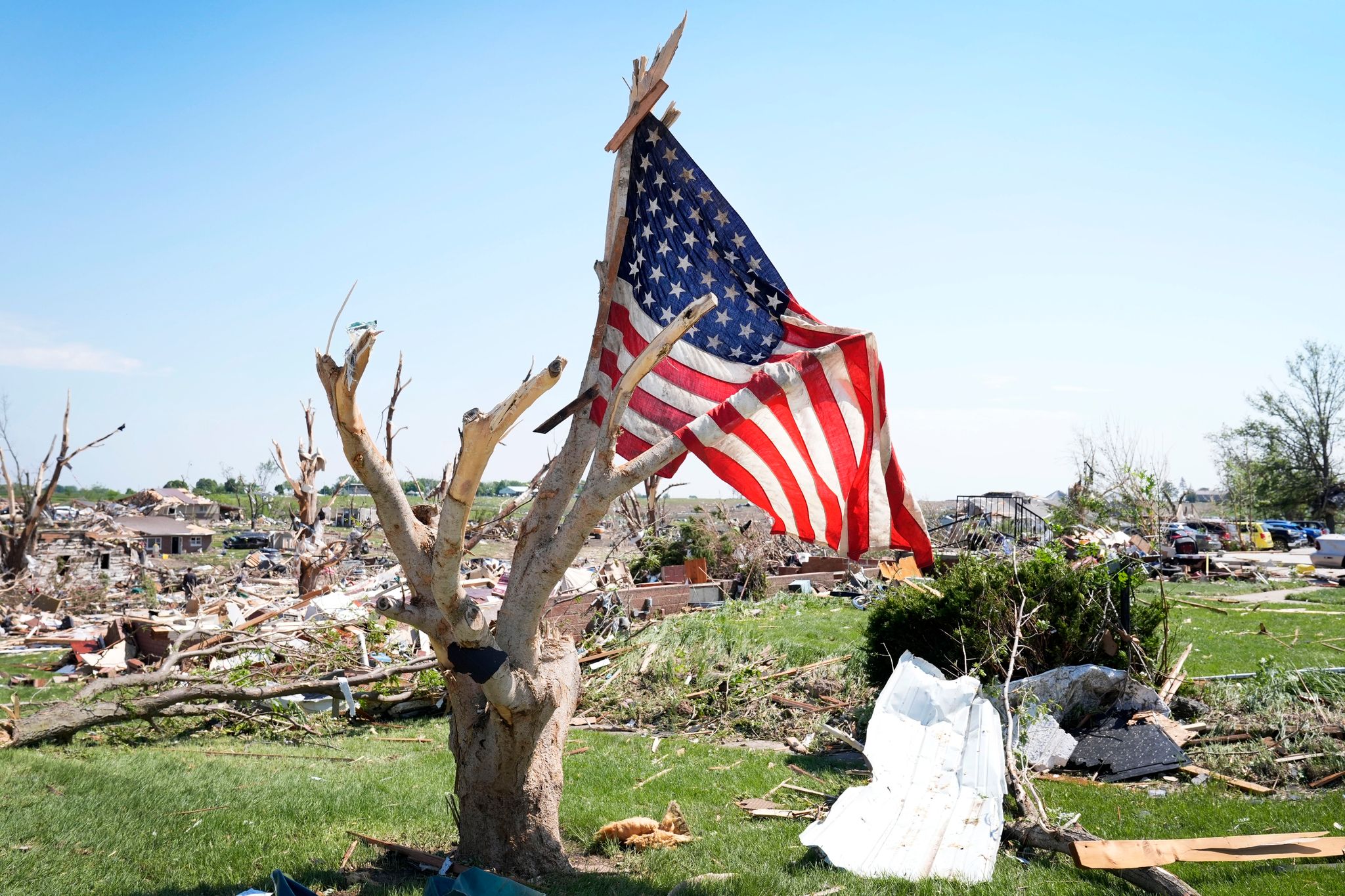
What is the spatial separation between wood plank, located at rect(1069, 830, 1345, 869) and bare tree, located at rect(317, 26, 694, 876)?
131 inches

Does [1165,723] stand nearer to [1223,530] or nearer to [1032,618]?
[1032,618]

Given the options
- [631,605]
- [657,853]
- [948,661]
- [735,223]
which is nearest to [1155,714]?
[948,661]

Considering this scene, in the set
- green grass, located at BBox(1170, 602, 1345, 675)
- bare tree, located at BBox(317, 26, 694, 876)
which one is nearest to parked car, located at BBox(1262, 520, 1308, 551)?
green grass, located at BBox(1170, 602, 1345, 675)

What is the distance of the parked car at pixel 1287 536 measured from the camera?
43.7 meters

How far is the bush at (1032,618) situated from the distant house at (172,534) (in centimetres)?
4674

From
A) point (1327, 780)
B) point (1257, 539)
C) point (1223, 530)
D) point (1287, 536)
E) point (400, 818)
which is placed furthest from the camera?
point (1287, 536)

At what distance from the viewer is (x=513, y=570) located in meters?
5.60

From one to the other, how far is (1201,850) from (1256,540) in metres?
43.3

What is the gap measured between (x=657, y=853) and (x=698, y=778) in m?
2.21

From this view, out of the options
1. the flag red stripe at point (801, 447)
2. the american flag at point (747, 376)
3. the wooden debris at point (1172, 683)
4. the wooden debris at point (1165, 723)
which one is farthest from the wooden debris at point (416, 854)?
the wooden debris at point (1172, 683)

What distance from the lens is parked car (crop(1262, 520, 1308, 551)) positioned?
43719 millimetres

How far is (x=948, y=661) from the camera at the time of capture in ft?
31.1

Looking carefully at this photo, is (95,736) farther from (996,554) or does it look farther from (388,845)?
(996,554)

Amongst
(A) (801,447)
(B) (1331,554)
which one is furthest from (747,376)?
(B) (1331,554)
